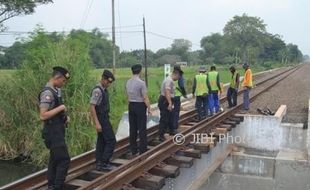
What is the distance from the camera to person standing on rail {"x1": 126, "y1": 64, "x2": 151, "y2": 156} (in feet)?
26.3

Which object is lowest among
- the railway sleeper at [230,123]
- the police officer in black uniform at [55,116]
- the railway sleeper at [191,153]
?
the railway sleeper at [191,153]

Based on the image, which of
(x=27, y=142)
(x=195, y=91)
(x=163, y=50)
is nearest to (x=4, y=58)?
(x=27, y=142)

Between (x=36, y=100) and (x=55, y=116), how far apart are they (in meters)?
9.60

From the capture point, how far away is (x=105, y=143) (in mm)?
7426

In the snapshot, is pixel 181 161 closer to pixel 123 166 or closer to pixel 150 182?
pixel 123 166

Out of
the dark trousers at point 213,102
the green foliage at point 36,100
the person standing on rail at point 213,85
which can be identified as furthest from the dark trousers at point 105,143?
the green foliage at point 36,100

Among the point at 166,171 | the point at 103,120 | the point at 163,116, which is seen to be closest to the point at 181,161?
the point at 166,171

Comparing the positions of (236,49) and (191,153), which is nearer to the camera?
(191,153)

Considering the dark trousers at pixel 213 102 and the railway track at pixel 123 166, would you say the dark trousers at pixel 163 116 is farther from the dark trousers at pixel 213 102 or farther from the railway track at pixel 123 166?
the dark trousers at pixel 213 102

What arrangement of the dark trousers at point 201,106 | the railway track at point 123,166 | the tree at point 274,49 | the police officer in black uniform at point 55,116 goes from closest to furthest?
the police officer in black uniform at point 55,116
the railway track at point 123,166
the dark trousers at point 201,106
the tree at point 274,49

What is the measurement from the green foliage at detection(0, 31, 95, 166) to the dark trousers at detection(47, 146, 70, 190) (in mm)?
7360

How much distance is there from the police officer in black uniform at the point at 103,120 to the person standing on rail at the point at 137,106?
933mm

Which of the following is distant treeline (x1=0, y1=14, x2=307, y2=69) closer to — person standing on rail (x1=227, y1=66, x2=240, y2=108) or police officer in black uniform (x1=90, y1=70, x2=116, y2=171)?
person standing on rail (x1=227, y1=66, x2=240, y2=108)

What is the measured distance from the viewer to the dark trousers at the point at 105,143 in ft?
23.7
